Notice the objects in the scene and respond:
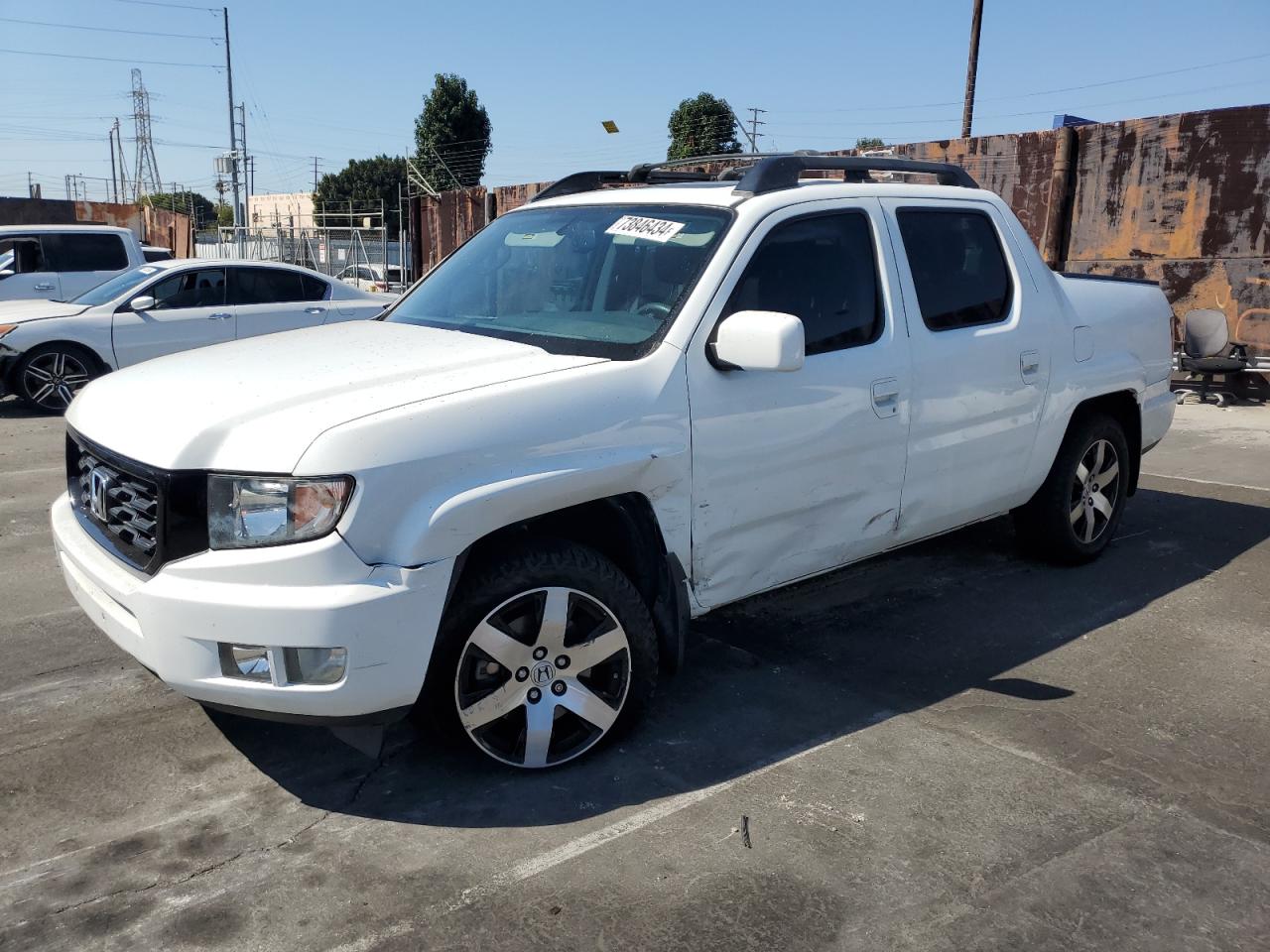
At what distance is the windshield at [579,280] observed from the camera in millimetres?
3629

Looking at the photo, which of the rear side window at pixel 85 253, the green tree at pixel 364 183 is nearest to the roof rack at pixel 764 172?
the rear side window at pixel 85 253

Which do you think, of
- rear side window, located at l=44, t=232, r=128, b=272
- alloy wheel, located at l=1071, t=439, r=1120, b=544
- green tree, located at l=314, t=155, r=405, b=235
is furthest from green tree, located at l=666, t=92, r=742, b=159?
alloy wheel, located at l=1071, t=439, r=1120, b=544

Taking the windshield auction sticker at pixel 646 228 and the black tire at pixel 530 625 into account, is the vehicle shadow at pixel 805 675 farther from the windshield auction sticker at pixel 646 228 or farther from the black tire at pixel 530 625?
the windshield auction sticker at pixel 646 228

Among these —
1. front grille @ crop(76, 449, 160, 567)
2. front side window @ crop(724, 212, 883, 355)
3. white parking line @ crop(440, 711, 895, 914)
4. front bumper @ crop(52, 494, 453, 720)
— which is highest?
front side window @ crop(724, 212, 883, 355)

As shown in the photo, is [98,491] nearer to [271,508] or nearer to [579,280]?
[271,508]

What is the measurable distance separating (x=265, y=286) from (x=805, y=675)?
9.15 metres

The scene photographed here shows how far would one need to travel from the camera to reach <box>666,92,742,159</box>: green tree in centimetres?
5938

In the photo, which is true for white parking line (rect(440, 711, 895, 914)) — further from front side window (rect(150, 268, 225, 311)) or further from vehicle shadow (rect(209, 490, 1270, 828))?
front side window (rect(150, 268, 225, 311))

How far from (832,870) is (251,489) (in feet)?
6.09

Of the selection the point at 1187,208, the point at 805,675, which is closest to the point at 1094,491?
the point at 805,675

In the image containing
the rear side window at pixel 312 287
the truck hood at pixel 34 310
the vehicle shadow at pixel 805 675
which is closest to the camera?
the vehicle shadow at pixel 805 675

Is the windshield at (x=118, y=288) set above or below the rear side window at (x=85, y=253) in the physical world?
below

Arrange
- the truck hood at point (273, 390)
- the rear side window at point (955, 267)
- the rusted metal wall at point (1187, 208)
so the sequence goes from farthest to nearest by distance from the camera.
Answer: the rusted metal wall at point (1187, 208) < the rear side window at point (955, 267) < the truck hood at point (273, 390)

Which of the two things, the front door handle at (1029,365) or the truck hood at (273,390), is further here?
the front door handle at (1029,365)
